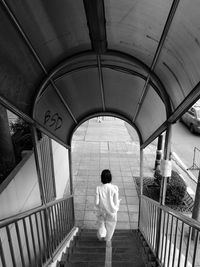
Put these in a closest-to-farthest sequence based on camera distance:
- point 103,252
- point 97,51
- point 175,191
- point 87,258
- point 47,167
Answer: point 97,51 < point 87,258 < point 103,252 < point 47,167 < point 175,191

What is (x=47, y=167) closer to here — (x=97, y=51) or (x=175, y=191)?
(x=97, y=51)

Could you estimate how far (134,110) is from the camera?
14.8 feet

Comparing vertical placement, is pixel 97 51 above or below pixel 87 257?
above

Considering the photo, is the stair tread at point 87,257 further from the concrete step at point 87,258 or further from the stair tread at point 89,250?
the stair tread at point 89,250

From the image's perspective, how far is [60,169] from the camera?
6.54 meters

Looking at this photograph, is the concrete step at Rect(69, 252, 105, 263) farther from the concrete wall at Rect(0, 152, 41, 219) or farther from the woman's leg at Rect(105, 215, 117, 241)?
the concrete wall at Rect(0, 152, 41, 219)

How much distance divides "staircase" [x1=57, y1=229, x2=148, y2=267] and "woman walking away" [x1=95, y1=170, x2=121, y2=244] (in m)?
0.33

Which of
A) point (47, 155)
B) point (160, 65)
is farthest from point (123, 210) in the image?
point (160, 65)

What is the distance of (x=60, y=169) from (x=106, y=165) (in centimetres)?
255

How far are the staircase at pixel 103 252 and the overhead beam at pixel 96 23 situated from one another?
3037 millimetres

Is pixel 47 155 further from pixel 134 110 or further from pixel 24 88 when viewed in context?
pixel 24 88

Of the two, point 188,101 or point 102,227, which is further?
point 102,227

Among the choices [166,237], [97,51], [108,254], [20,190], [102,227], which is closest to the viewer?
[97,51]

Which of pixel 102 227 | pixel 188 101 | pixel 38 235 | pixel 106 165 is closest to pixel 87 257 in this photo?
pixel 102 227
